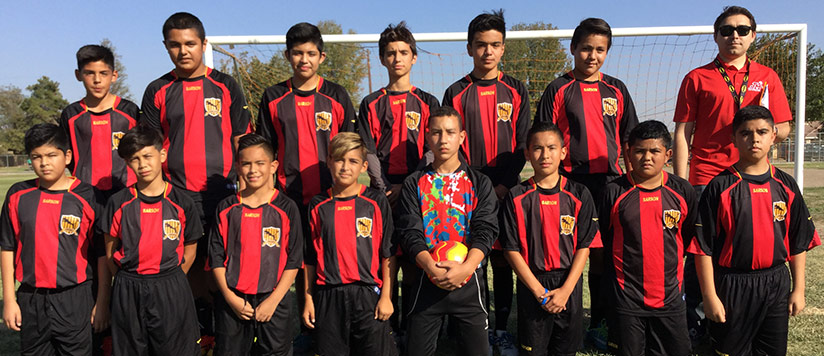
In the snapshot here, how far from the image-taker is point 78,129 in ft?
10.3

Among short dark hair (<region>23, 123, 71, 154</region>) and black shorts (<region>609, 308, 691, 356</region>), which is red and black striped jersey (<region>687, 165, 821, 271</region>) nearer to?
black shorts (<region>609, 308, 691, 356</region>)

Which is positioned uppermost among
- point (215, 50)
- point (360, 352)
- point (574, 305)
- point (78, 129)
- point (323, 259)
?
point (215, 50)

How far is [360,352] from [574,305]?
1273mm

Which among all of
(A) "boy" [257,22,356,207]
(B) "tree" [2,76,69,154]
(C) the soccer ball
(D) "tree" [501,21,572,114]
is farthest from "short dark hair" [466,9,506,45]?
(B) "tree" [2,76,69,154]

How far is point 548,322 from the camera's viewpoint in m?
2.85

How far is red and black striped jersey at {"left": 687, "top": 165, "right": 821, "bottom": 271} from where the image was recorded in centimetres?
277

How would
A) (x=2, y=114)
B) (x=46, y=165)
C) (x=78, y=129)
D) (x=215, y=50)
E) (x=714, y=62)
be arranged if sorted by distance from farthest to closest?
(x=2, y=114), (x=215, y=50), (x=714, y=62), (x=78, y=129), (x=46, y=165)

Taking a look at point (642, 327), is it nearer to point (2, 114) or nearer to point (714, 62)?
point (714, 62)

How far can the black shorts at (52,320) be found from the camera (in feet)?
9.19

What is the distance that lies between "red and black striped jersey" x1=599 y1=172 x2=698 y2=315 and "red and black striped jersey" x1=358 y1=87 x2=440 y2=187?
131 cm

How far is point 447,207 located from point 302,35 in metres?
1.52

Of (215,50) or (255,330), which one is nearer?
(255,330)

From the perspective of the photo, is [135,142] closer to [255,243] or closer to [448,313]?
[255,243]

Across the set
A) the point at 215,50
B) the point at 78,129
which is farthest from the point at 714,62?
the point at 215,50
